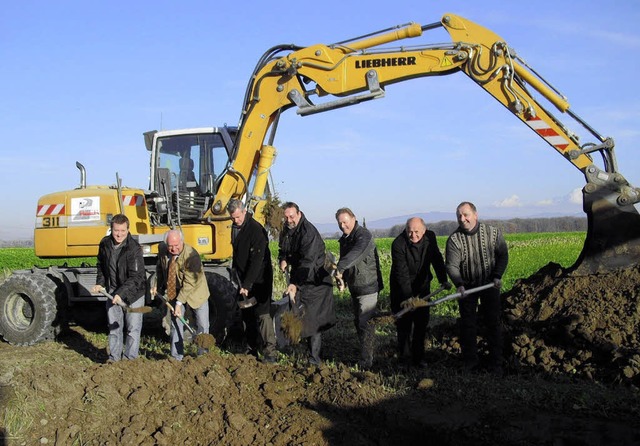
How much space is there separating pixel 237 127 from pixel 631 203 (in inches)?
208

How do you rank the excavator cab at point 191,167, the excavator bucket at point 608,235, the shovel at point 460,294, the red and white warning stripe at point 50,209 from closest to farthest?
the shovel at point 460,294
the excavator bucket at point 608,235
the excavator cab at point 191,167
the red and white warning stripe at point 50,209

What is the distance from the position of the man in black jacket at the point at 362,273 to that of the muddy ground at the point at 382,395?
0.36 m

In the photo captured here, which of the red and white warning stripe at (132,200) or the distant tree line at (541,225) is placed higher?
the red and white warning stripe at (132,200)

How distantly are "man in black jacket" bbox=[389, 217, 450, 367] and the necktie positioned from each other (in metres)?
2.46

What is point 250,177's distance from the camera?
1006cm

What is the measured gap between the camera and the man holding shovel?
7478 millimetres

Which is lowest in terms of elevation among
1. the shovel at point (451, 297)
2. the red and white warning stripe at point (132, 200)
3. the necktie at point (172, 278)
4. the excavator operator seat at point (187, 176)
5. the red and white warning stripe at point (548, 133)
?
the shovel at point (451, 297)

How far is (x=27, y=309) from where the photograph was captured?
10.4m

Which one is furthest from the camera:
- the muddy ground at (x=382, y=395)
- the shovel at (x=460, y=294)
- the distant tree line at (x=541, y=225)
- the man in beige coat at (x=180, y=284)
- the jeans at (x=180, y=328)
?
the distant tree line at (x=541, y=225)

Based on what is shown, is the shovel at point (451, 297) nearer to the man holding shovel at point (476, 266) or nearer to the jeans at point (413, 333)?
the man holding shovel at point (476, 266)

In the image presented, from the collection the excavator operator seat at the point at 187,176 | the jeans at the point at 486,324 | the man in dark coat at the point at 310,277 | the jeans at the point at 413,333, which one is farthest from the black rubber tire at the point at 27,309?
the jeans at the point at 486,324

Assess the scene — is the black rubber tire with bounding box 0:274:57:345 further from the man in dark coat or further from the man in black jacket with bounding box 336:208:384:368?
the man in black jacket with bounding box 336:208:384:368

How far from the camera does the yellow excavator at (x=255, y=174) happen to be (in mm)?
8547

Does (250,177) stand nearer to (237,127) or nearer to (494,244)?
(237,127)
